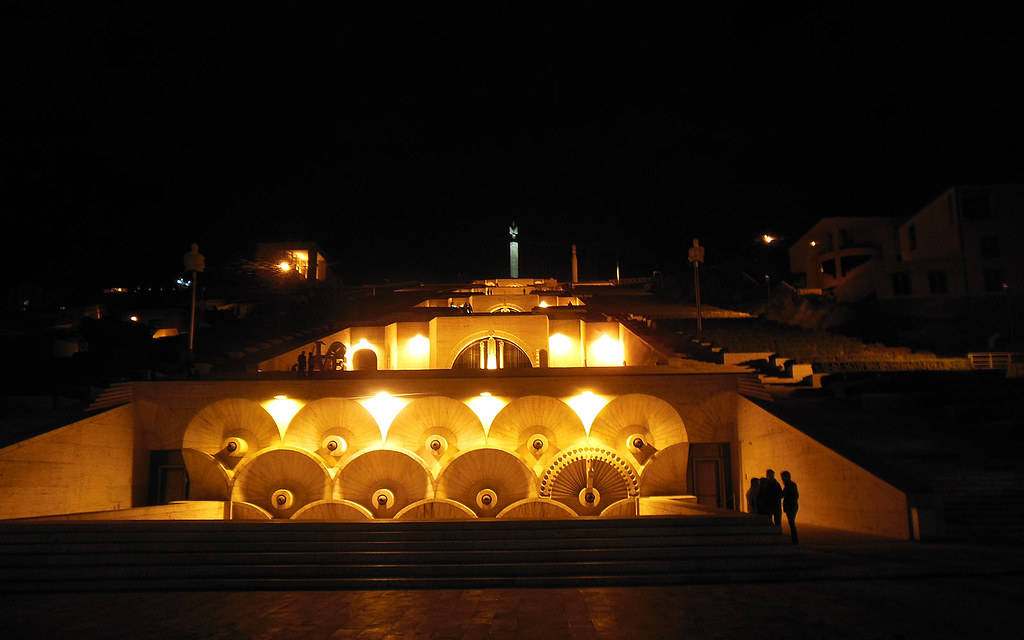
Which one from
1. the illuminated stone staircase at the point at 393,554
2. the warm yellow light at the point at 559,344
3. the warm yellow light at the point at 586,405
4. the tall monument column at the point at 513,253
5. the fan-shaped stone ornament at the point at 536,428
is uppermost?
the tall monument column at the point at 513,253

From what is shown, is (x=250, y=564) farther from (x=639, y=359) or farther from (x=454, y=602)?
(x=639, y=359)

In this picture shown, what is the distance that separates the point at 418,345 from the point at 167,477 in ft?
32.9

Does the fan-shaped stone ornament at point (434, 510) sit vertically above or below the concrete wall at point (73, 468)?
below

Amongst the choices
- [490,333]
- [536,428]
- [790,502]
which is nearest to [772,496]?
[790,502]

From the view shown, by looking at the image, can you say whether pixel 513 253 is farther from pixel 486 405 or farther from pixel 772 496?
pixel 772 496

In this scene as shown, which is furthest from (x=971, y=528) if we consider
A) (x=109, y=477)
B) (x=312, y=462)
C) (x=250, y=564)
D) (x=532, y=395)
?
(x=109, y=477)

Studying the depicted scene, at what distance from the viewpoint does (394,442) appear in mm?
13289

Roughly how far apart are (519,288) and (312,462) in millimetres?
30391

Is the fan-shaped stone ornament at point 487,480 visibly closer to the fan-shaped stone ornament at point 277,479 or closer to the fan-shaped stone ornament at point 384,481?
the fan-shaped stone ornament at point 384,481

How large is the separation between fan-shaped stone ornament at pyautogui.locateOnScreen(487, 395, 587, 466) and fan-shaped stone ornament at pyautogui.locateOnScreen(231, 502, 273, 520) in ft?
14.7

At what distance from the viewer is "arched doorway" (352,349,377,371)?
2155 centimetres

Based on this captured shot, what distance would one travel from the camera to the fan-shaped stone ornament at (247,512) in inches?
480

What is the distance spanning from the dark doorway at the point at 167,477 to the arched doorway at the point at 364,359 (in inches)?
328

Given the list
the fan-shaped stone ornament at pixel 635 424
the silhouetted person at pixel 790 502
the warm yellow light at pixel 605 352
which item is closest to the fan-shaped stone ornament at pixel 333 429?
the fan-shaped stone ornament at pixel 635 424
